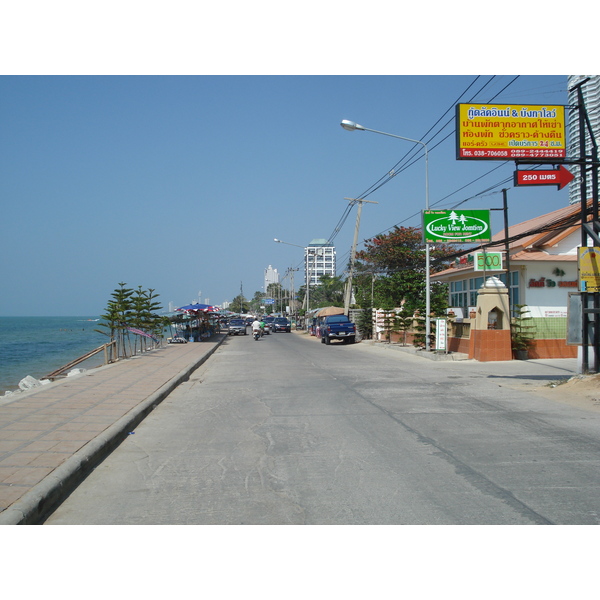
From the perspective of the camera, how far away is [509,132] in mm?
14336

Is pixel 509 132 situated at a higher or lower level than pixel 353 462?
higher

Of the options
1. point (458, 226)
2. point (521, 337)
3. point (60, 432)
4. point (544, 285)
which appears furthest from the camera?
point (544, 285)

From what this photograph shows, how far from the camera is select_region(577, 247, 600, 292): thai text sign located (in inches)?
502

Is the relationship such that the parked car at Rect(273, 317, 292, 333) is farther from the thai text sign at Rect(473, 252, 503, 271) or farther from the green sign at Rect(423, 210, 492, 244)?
the thai text sign at Rect(473, 252, 503, 271)

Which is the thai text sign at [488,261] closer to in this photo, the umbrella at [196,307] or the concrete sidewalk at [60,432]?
the concrete sidewalk at [60,432]

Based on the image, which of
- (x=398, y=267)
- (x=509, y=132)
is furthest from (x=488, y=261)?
(x=398, y=267)

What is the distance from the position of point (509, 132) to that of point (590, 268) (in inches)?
158

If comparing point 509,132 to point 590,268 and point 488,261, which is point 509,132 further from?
point 488,261

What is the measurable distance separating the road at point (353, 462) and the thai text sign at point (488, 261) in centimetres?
945

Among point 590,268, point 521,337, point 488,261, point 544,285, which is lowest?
point 521,337

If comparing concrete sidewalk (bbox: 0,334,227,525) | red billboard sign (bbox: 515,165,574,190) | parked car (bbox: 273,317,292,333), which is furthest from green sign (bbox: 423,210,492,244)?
parked car (bbox: 273,317,292,333)

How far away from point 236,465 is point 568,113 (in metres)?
12.5
